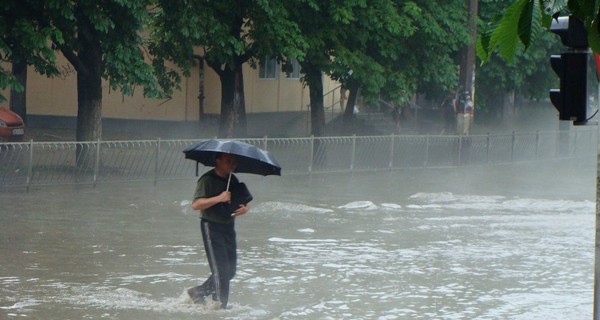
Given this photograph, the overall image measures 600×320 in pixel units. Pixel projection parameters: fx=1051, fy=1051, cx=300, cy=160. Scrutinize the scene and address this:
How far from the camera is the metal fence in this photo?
62.4 ft

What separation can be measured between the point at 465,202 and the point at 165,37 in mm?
8535

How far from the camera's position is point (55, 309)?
9523 millimetres

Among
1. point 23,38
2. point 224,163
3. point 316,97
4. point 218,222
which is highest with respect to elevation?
point 23,38

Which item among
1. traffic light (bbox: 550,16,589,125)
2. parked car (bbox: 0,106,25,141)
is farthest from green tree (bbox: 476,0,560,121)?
traffic light (bbox: 550,16,589,125)

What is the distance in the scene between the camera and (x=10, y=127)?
2628 cm

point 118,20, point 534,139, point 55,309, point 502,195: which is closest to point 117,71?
point 118,20

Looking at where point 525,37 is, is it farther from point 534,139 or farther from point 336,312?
point 534,139

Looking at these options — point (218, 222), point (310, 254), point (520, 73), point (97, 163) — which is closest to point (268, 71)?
point (520, 73)

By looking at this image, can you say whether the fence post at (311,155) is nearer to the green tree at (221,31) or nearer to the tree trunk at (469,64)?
the green tree at (221,31)

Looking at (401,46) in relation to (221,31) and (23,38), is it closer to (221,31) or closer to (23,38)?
(221,31)

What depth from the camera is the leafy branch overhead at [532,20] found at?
12.1 feet

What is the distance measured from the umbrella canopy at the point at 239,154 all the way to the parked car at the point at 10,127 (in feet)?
57.1

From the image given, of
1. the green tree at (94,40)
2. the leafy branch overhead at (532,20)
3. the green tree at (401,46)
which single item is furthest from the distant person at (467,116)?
the leafy branch overhead at (532,20)

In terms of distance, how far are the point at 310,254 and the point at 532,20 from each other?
9546 millimetres
